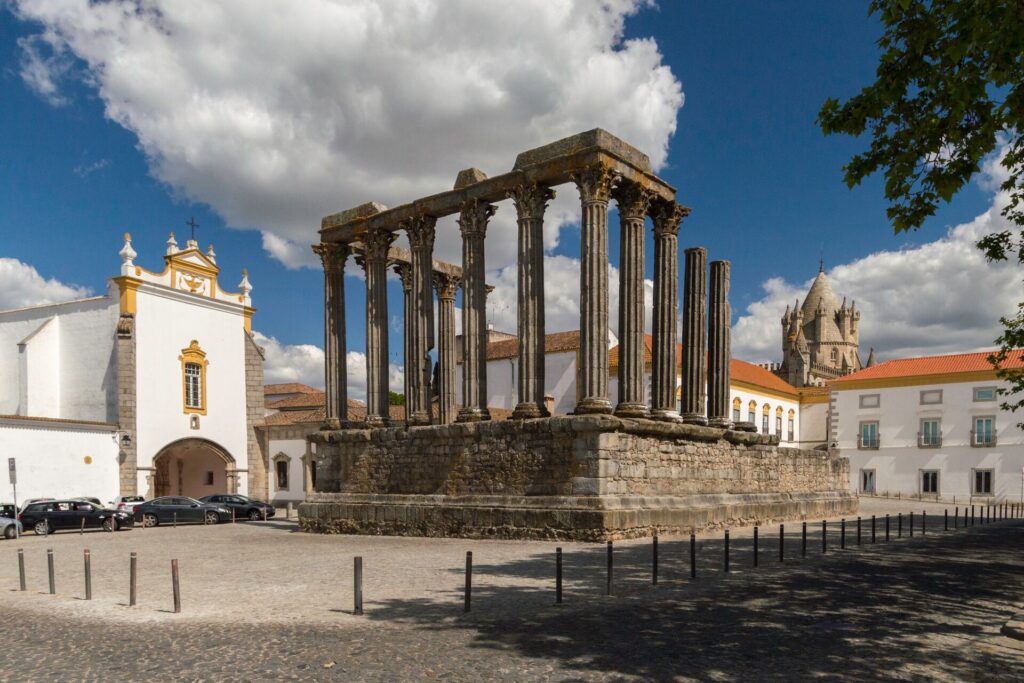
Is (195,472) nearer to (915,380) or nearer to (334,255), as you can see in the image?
Answer: (334,255)

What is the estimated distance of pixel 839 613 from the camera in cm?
845

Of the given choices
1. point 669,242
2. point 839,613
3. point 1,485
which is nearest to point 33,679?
point 839,613

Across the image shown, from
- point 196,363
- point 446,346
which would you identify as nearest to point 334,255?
point 446,346

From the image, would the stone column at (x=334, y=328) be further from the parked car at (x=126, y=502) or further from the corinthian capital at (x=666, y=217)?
the parked car at (x=126, y=502)

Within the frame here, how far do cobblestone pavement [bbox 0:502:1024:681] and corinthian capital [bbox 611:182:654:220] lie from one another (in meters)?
7.86

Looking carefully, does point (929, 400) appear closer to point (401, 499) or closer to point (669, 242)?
point (669, 242)

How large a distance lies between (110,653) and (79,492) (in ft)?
87.9

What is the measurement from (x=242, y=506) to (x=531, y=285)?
18.6m

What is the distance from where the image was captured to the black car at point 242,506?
30.9 meters

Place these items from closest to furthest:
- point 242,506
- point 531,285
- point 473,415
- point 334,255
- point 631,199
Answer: point 631,199 < point 531,285 < point 473,415 < point 334,255 < point 242,506

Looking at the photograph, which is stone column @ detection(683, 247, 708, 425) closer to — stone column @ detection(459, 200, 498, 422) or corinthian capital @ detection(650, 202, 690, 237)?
corinthian capital @ detection(650, 202, 690, 237)

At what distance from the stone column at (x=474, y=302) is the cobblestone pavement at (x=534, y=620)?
6173 millimetres

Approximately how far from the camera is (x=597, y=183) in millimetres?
17422

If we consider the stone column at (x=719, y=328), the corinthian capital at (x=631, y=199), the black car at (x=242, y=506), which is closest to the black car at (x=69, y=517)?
the black car at (x=242, y=506)
